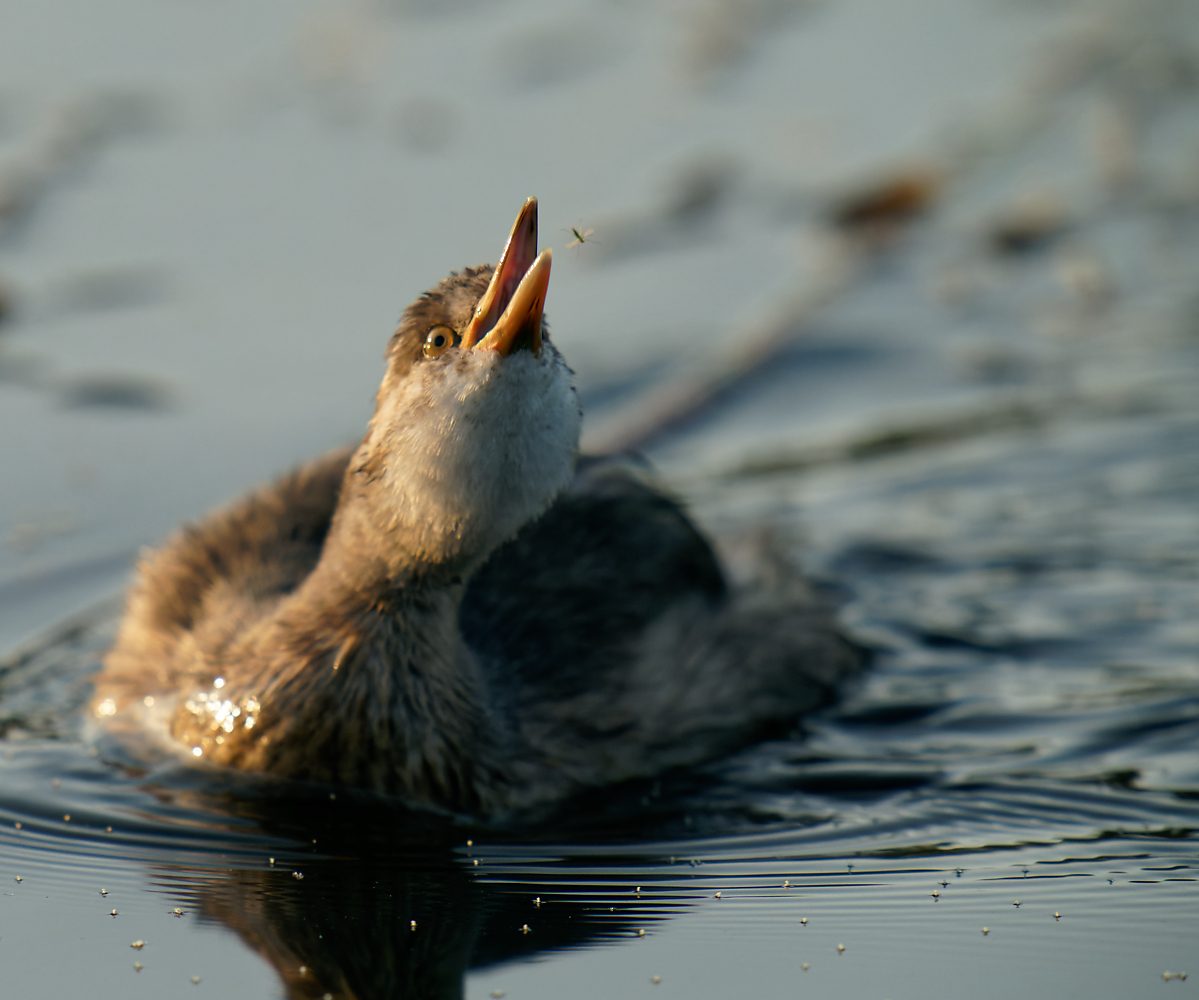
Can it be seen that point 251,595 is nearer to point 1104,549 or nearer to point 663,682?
point 663,682

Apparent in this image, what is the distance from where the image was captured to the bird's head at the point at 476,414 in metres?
5.04

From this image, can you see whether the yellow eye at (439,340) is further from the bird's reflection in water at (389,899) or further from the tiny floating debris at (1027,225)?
the tiny floating debris at (1027,225)

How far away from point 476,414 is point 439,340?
296 millimetres

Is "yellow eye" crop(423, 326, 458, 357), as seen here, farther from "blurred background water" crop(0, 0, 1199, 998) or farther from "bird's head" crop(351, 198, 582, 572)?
"blurred background water" crop(0, 0, 1199, 998)

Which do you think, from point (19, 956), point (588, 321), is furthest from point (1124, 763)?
point (588, 321)

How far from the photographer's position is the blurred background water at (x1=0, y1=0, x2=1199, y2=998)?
4.94 meters

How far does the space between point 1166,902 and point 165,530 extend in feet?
13.7

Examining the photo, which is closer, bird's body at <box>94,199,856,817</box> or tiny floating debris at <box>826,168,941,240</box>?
bird's body at <box>94,199,856,817</box>

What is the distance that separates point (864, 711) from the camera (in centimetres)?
687

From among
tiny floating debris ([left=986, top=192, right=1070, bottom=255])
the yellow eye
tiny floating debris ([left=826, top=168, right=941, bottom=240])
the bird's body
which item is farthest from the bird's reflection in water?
tiny floating debris ([left=986, top=192, right=1070, bottom=255])

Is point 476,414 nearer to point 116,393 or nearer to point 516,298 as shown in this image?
point 516,298

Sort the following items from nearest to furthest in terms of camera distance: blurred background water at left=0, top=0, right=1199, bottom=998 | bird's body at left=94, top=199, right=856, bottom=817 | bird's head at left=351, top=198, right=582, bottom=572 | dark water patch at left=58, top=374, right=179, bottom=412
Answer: blurred background water at left=0, top=0, right=1199, bottom=998 → bird's head at left=351, top=198, right=582, bottom=572 → bird's body at left=94, top=199, right=856, bottom=817 → dark water patch at left=58, top=374, right=179, bottom=412

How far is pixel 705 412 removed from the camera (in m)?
9.34

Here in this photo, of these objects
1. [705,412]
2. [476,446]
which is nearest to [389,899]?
[476,446]
